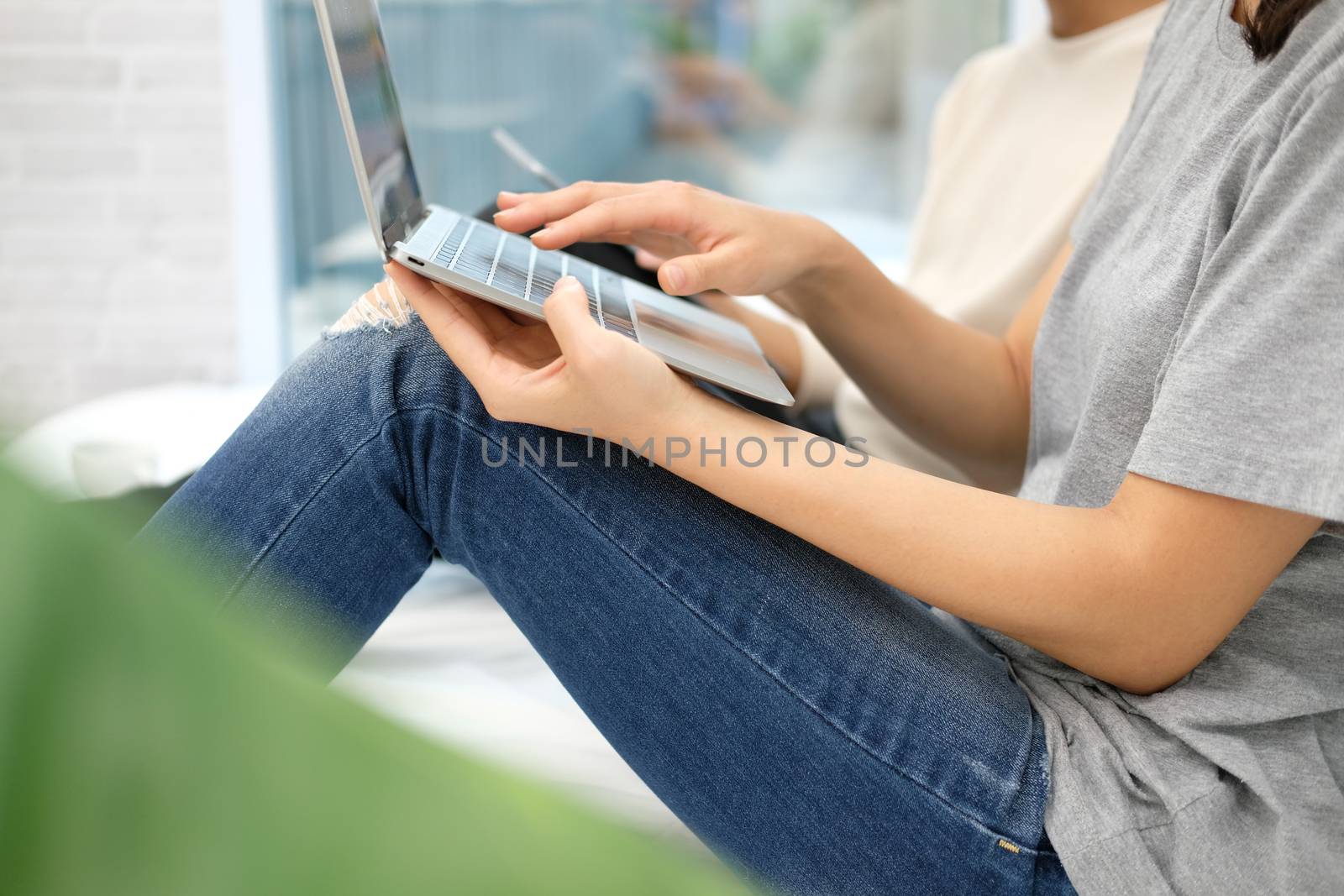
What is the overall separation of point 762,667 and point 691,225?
0.28m

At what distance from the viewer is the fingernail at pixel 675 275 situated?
0.63m

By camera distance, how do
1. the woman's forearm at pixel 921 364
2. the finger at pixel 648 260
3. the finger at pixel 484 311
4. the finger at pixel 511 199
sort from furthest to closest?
the finger at pixel 648 260
the woman's forearm at pixel 921 364
the finger at pixel 511 199
the finger at pixel 484 311

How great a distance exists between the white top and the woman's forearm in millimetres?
138

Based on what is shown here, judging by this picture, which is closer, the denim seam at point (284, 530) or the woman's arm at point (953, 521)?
the woman's arm at point (953, 521)

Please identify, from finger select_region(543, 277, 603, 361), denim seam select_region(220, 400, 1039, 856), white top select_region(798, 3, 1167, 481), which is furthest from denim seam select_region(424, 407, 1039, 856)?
white top select_region(798, 3, 1167, 481)

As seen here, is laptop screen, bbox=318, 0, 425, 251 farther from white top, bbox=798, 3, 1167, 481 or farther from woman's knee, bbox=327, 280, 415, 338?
white top, bbox=798, 3, 1167, 481

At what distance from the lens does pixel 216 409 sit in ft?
5.00

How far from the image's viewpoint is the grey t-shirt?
0.52m

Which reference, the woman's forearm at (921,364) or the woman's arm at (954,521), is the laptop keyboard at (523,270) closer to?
the woman's arm at (954,521)

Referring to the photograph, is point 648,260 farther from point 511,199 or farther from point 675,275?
point 675,275

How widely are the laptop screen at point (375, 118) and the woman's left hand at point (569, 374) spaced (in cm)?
5

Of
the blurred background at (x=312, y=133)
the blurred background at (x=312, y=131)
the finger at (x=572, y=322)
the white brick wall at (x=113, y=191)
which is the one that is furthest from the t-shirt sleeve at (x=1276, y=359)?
the white brick wall at (x=113, y=191)

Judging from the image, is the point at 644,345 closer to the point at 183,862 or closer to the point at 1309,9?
the point at 1309,9

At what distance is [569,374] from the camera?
1.83 ft
